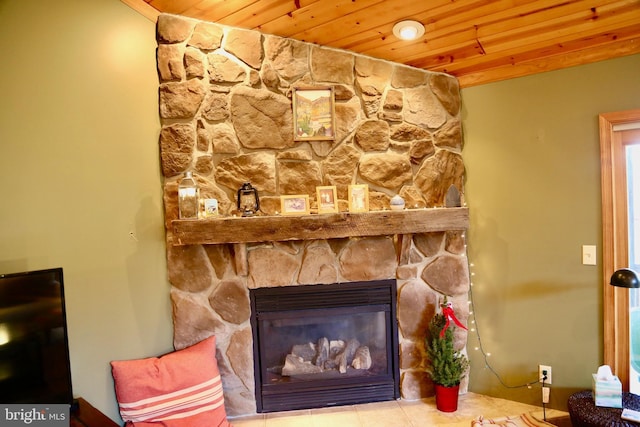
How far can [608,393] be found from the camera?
2.01 metres

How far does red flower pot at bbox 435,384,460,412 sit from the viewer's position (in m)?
2.37

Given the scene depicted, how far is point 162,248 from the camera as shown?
2.27 m

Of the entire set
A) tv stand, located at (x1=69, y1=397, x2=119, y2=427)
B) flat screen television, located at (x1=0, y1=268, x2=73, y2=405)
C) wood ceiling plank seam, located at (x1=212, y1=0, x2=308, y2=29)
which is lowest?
tv stand, located at (x1=69, y1=397, x2=119, y2=427)

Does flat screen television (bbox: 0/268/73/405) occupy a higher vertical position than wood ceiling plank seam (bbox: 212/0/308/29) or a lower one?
lower

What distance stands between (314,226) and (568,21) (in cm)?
170

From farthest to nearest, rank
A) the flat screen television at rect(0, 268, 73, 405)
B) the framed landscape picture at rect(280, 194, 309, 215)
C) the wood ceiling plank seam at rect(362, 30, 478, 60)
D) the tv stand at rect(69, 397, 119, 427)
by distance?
1. the framed landscape picture at rect(280, 194, 309, 215)
2. the wood ceiling plank seam at rect(362, 30, 478, 60)
3. the tv stand at rect(69, 397, 119, 427)
4. the flat screen television at rect(0, 268, 73, 405)

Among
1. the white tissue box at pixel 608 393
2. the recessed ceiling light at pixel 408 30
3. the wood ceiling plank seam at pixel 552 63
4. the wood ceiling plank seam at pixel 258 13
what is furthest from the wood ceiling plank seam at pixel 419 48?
the white tissue box at pixel 608 393

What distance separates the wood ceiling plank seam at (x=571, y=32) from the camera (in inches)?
77.0

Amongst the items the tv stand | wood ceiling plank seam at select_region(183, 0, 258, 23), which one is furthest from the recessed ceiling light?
the tv stand

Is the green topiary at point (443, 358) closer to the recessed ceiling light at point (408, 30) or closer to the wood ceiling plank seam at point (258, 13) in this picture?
the recessed ceiling light at point (408, 30)

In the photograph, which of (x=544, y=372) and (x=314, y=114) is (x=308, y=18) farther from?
(x=544, y=372)

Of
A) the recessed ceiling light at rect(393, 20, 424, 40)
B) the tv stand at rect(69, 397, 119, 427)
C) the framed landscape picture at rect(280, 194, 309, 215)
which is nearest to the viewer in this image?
the tv stand at rect(69, 397, 119, 427)

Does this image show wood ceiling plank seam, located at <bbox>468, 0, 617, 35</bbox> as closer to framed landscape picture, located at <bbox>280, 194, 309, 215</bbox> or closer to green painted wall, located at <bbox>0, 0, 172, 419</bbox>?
framed landscape picture, located at <bbox>280, 194, 309, 215</bbox>

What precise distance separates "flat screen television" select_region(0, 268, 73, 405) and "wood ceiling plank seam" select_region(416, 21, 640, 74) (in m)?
2.36
